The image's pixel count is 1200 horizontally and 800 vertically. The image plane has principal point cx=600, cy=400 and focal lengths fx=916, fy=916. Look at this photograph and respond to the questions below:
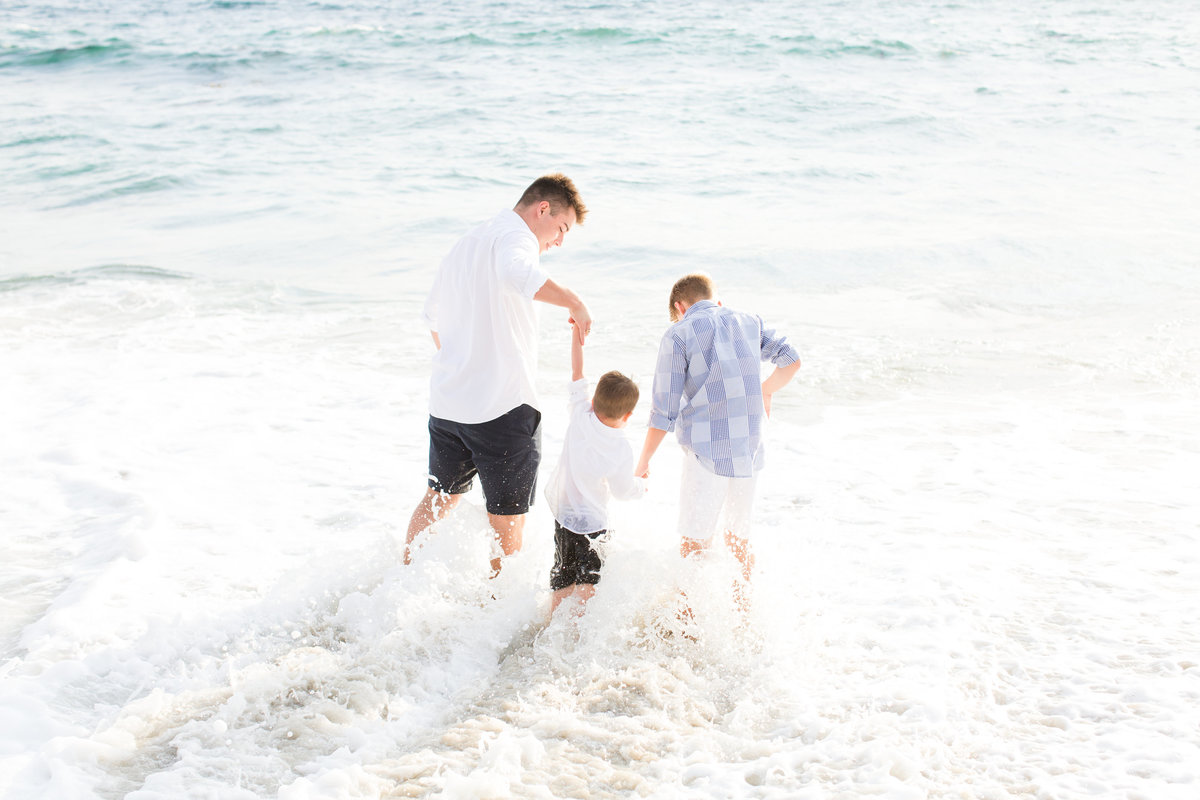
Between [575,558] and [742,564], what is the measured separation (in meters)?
0.73

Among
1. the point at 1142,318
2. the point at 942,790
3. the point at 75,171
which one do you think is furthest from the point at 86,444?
the point at 75,171

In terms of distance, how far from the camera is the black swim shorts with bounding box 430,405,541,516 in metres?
3.88

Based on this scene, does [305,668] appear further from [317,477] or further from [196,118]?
[196,118]

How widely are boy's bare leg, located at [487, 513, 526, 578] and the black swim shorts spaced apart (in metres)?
0.05

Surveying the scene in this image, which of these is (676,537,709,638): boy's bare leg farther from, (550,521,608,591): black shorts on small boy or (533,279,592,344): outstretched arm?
(533,279,592,344): outstretched arm

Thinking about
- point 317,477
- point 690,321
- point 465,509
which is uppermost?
point 690,321

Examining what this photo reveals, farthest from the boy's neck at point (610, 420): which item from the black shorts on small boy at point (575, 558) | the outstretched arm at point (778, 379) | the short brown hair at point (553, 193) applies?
the short brown hair at point (553, 193)

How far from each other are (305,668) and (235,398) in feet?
13.1

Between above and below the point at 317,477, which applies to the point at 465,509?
above

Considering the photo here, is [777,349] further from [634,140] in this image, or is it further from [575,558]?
[634,140]

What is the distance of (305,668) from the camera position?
364 centimetres

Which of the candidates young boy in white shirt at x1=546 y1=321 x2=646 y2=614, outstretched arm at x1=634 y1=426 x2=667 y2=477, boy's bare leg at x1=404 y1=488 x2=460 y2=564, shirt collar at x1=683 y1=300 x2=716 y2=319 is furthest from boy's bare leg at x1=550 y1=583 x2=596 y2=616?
shirt collar at x1=683 y1=300 x2=716 y2=319

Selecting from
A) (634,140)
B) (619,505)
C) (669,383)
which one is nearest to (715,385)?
(669,383)

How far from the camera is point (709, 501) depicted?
382 centimetres
